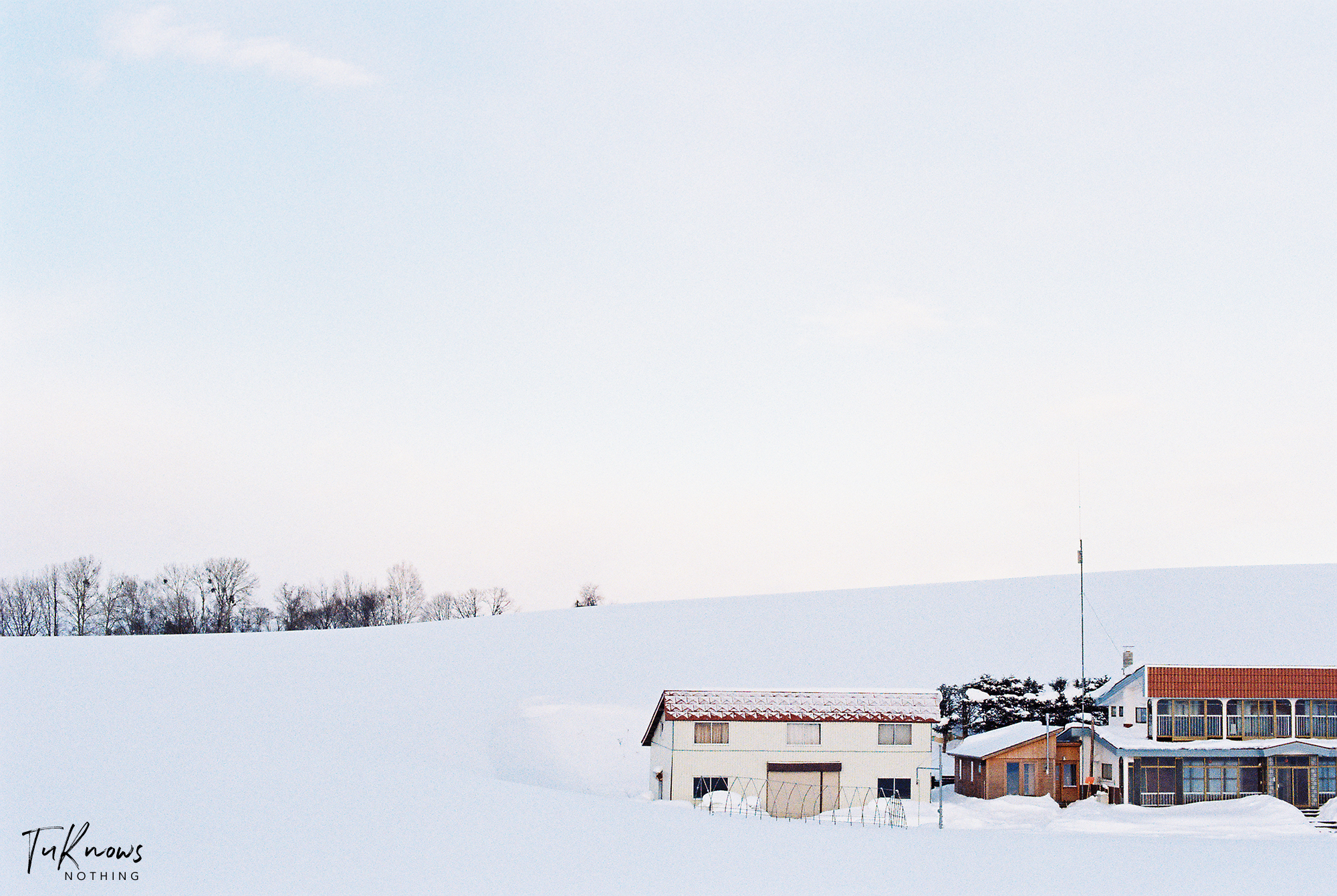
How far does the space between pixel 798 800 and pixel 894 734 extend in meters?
3.60

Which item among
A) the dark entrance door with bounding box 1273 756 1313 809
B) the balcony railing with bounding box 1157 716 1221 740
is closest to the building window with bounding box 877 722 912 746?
the balcony railing with bounding box 1157 716 1221 740

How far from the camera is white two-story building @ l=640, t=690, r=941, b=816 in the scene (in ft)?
131

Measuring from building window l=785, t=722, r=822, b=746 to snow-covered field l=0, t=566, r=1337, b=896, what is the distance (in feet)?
11.8

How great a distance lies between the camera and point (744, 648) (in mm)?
79750

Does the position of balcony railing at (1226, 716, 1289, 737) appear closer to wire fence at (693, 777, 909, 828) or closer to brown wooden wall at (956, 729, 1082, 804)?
brown wooden wall at (956, 729, 1082, 804)

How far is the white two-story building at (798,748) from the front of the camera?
3984cm

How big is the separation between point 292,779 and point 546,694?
33.3 metres

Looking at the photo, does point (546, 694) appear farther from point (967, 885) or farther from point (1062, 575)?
point (1062, 575)

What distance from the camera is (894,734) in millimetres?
40562

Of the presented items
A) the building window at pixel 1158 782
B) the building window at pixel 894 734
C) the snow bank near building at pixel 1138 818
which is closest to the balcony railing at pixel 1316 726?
the snow bank near building at pixel 1138 818

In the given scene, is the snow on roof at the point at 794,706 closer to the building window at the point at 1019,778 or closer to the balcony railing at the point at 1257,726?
the building window at the point at 1019,778

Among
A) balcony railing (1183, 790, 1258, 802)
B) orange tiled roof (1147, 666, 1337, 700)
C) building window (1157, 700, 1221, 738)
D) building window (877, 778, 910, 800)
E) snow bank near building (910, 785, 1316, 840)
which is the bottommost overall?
snow bank near building (910, 785, 1316, 840)

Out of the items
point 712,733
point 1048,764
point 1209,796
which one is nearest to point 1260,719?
point 1209,796

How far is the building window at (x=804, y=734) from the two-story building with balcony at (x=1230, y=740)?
987 cm
